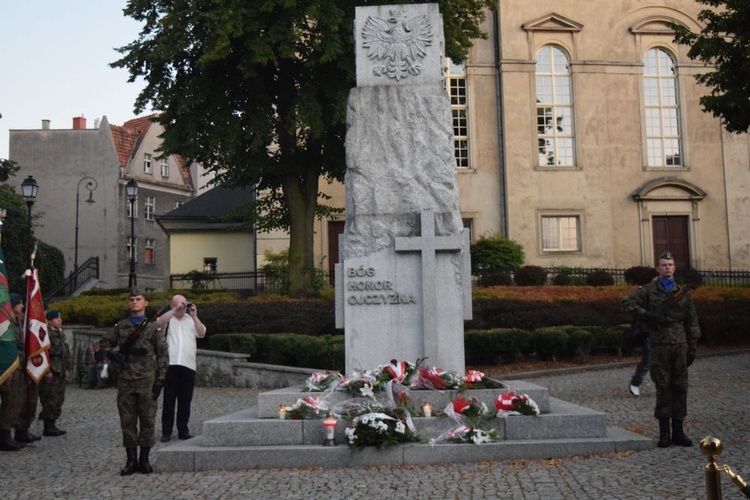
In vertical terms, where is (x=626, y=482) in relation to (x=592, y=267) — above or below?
below

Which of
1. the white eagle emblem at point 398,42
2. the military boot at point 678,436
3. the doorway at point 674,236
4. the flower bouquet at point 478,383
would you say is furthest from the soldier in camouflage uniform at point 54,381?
the doorway at point 674,236

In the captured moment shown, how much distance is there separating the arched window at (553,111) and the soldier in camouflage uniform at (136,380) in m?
27.8

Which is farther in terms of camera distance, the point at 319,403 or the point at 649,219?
the point at 649,219

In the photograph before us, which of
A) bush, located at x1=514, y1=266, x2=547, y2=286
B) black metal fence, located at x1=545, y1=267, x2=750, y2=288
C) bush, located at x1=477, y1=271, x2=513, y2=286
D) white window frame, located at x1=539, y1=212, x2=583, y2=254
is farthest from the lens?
white window frame, located at x1=539, y1=212, x2=583, y2=254

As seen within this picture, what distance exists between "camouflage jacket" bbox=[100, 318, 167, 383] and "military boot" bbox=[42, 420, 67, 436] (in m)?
3.62

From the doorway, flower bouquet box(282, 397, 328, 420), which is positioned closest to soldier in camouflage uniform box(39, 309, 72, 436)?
flower bouquet box(282, 397, 328, 420)

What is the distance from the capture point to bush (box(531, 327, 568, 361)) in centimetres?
1692

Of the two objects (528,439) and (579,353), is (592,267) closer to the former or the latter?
(579,353)

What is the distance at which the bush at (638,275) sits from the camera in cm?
3020

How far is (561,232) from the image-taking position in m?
33.7

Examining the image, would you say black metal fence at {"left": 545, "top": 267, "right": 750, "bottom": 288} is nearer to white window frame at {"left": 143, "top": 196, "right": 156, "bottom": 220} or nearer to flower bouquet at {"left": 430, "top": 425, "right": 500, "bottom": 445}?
flower bouquet at {"left": 430, "top": 425, "right": 500, "bottom": 445}

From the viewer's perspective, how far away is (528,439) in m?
7.93

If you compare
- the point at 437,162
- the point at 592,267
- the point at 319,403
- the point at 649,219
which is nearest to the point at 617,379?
the point at 437,162

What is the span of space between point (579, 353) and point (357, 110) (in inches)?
375
